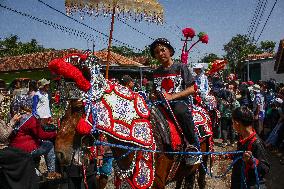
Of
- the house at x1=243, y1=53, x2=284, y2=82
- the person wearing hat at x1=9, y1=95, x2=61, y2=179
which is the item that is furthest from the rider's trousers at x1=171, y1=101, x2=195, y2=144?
the house at x1=243, y1=53, x2=284, y2=82

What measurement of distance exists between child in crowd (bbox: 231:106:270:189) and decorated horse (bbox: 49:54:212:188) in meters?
0.94

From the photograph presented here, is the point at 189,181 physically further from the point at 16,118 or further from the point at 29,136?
the point at 16,118

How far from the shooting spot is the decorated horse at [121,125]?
387 centimetres

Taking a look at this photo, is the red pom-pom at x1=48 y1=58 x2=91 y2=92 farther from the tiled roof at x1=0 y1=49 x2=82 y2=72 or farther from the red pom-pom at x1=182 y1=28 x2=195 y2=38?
the tiled roof at x1=0 y1=49 x2=82 y2=72

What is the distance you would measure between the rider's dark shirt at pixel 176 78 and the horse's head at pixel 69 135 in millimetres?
1683

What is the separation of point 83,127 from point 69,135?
0.66 ft

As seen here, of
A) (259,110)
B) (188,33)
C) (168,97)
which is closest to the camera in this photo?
(168,97)

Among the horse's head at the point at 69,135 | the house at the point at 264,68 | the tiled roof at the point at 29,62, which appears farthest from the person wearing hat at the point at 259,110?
the tiled roof at the point at 29,62

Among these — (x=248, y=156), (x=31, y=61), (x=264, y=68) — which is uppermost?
(x=264, y=68)

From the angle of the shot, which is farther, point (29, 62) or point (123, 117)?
point (29, 62)

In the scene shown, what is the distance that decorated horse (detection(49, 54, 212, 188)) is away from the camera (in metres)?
3.87

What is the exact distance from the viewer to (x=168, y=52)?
5.18 m

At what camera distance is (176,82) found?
205 inches

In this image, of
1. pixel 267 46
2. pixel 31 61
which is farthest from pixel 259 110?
pixel 267 46
